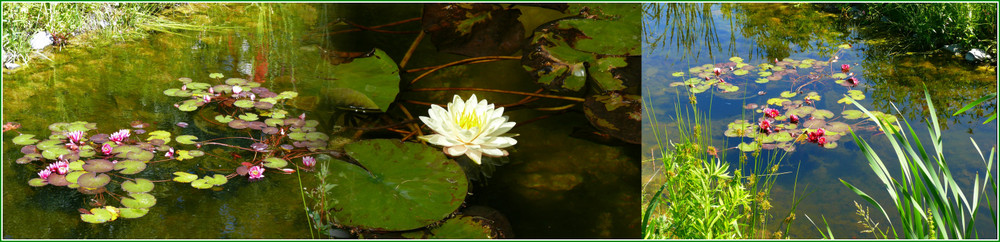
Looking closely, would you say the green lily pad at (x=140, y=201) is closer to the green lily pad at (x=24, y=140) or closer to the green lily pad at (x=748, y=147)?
the green lily pad at (x=24, y=140)

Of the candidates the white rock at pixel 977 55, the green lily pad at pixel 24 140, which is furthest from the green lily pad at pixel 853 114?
the green lily pad at pixel 24 140

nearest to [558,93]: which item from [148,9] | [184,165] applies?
[184,165]

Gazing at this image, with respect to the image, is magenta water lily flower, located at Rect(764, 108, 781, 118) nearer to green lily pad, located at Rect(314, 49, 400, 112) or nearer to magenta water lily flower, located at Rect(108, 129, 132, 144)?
green lily pad, located at Rect(314, 49, 400, 112)

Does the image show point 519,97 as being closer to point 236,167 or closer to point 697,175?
point 697,175

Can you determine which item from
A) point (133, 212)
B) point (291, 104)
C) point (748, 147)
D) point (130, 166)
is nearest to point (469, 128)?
point (133, 212)

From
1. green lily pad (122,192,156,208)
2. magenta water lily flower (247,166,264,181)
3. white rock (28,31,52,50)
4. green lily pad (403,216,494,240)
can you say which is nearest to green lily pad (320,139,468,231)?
green lily pad (403,216,494,240)

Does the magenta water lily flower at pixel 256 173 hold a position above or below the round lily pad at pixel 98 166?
above
